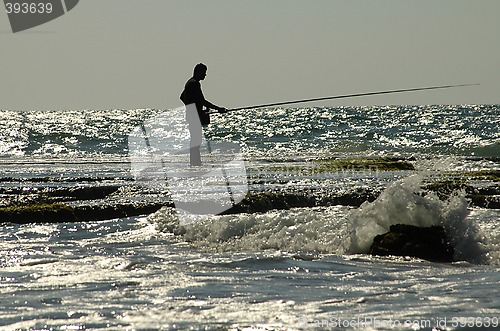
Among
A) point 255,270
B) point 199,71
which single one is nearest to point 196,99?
point 199,71

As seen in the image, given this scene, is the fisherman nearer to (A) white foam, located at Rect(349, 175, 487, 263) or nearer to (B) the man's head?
(B) the man's head

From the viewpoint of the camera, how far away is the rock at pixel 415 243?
8883 millimetres

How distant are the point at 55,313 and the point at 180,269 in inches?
83.5

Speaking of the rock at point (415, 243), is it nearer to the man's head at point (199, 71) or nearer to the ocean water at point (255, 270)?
the ocean water at point (255, 270)

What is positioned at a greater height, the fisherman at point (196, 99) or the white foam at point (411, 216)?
the fisherman at point (196, 99)

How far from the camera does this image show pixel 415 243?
8.98 m

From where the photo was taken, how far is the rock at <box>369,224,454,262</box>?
350 inches

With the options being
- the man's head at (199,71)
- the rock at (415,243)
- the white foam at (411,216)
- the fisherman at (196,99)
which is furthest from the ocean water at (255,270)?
the man's head at (199,71)

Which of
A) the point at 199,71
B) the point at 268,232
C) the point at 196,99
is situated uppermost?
the point at 199,71

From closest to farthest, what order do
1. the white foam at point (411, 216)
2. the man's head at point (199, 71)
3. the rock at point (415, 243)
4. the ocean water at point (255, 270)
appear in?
the ocean water at point (255, 270) → the rock at point (415, 243) → the white foam at point (411, 216) → the man's head at point (199, 71)

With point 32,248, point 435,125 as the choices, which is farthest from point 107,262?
point 435,125

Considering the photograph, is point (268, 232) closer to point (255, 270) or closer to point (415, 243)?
point (415, 243)

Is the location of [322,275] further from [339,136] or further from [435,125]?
[435,125]

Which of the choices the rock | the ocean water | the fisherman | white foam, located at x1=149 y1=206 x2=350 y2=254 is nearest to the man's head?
the fisherman
